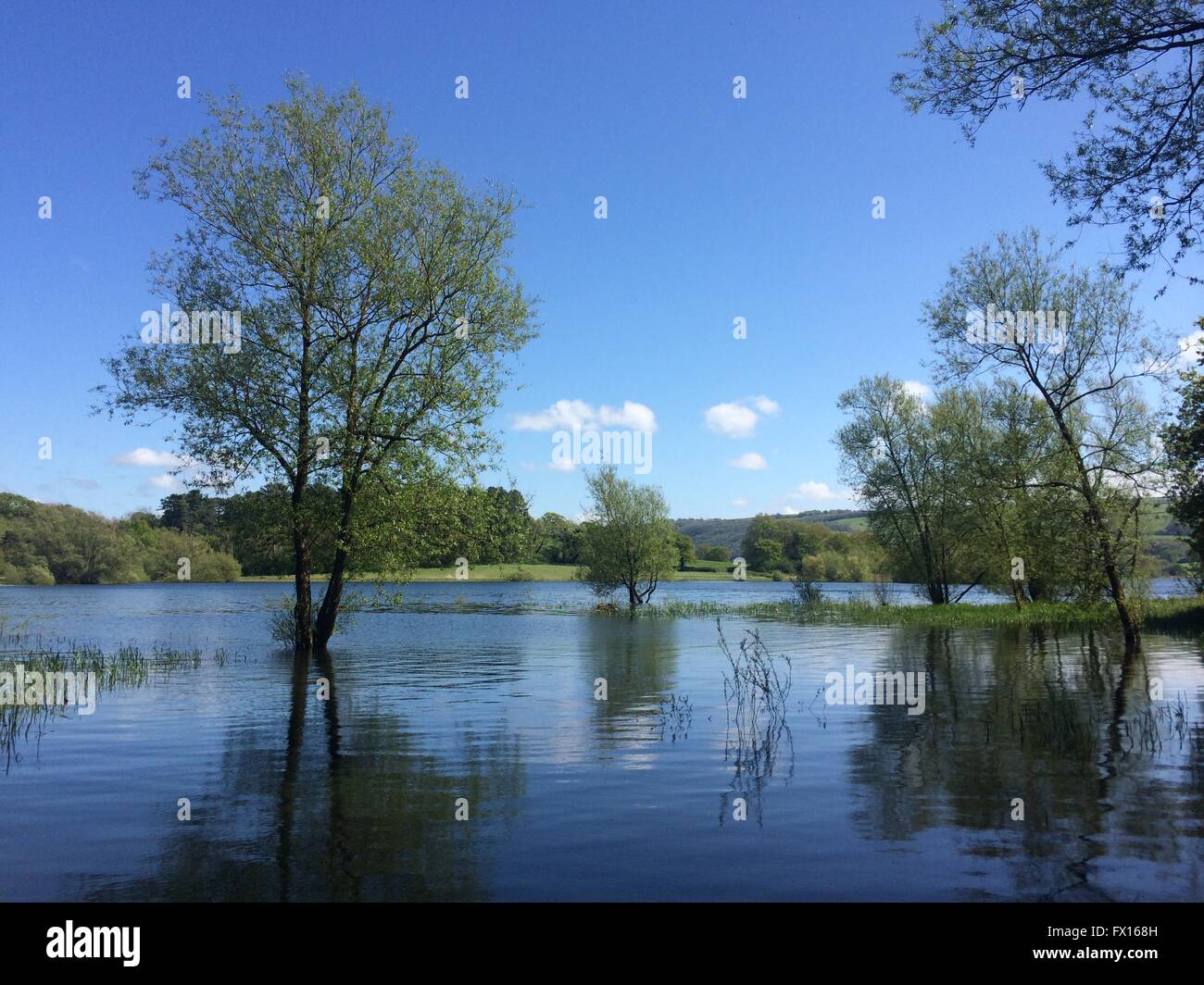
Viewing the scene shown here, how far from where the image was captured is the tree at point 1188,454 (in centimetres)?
3503

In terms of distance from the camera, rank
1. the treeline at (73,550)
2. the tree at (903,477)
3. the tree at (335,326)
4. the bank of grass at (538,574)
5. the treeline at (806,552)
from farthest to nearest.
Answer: the bank of grass at (538,574)
the treeline at (806,552)
the treeline at (73,550)
the tree at (903,477)
the tree at (335,326)

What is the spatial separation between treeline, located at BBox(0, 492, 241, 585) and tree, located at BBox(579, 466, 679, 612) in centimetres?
5481

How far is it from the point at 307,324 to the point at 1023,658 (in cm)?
2931

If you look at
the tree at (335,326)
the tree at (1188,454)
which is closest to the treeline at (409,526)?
the tree at (335,326)

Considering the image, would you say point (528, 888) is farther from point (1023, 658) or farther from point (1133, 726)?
point (1023, 658)

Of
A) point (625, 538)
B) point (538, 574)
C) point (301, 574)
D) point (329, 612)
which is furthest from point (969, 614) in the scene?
point (538, 574)

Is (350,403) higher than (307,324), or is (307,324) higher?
(307,324)

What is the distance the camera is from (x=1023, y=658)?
29281 mm

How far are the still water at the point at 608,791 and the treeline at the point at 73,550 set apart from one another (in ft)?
289

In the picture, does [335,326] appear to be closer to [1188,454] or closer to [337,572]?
[337,572]

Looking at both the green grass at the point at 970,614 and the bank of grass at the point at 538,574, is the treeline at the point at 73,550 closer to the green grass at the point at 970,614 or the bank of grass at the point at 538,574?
the bank of grass at the point at 538,574

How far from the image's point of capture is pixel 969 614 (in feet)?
167

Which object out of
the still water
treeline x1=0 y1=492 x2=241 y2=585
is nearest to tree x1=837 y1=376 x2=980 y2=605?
the still water
